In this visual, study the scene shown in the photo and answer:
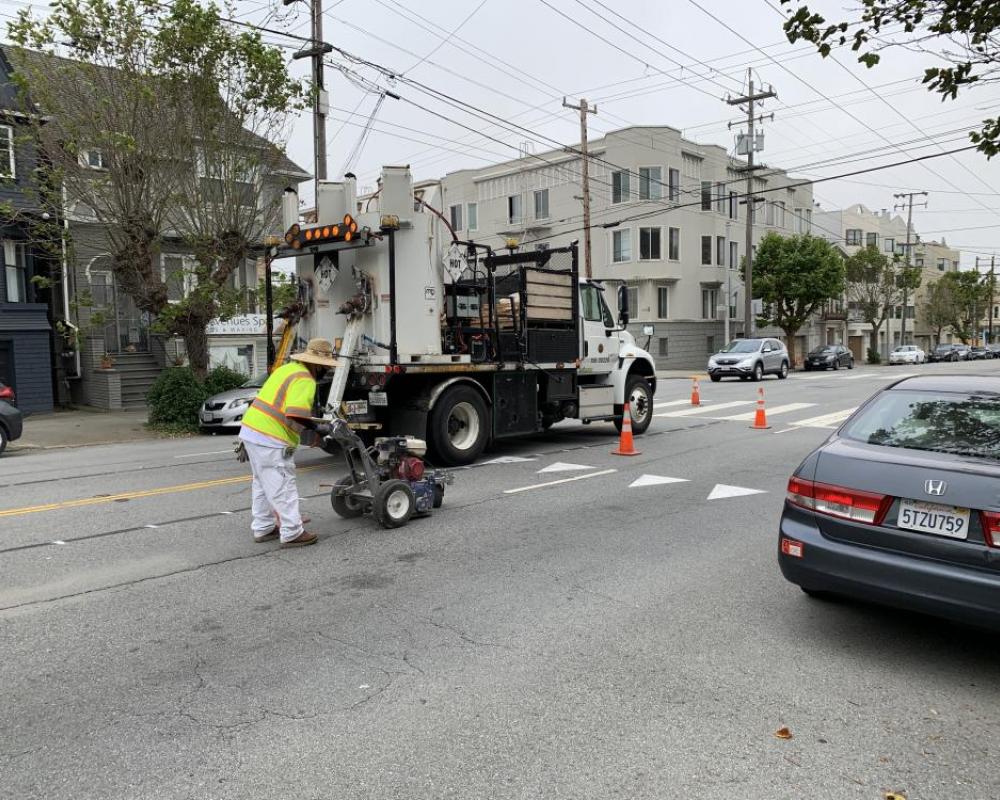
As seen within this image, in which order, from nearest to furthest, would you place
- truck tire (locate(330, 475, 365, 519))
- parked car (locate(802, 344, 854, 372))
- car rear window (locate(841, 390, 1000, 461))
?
car rear window (locate(841, 390, 1000, 461))
truck tire (locate(330, 475, 365, 519))
parked car (locate(802, 344, 854, 372))

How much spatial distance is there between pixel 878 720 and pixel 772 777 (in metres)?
0.79

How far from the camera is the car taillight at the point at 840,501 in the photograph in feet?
13.9

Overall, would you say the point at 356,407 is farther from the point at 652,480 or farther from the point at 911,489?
the point at 911,489

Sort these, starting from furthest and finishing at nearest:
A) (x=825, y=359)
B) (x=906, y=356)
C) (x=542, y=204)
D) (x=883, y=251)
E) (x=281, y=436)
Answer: (x=883, y=251), (x=906, y=356), (x=542, y=204), (x=825, y=359), (x=281, y=436)

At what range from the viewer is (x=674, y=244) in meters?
43.1

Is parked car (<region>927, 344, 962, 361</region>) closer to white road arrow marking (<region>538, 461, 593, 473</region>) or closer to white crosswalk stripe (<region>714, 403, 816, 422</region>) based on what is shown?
white crosswalk stripe (<region>714, 403, 816, 422</region>)

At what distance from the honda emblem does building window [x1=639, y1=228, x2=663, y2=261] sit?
130 ft

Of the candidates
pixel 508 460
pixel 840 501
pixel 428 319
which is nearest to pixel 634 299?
pixel 508 460

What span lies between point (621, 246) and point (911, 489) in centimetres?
4062

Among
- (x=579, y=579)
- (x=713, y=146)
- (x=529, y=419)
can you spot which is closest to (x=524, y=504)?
(x=579, y=579)

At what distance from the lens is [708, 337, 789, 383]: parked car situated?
30.4 metres

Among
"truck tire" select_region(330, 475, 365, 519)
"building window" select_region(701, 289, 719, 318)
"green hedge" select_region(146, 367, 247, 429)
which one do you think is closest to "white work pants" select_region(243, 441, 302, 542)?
"truck tire" select_region(330, 475, 365, 519)

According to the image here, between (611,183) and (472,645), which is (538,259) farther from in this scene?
(611,183)

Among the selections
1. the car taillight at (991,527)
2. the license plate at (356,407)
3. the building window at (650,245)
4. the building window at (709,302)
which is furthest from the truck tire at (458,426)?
the building window at (709,302)
